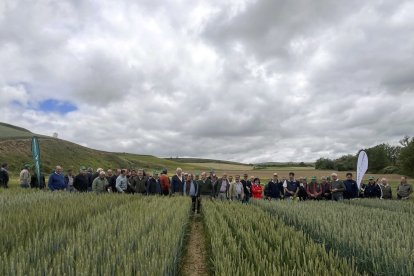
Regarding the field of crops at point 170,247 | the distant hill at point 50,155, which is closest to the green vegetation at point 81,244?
the field of crops at point 170,247

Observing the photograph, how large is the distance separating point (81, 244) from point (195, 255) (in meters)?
3.70

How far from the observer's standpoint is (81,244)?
541cm

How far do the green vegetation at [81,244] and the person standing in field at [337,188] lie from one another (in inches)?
348

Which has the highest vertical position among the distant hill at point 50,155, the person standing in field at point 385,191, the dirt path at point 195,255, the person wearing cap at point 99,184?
the distant hill at point 50,155

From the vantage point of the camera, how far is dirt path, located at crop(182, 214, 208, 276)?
7.12 metres

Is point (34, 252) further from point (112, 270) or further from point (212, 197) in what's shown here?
point (212, 197)

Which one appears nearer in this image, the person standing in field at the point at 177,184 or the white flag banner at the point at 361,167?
the person standing in field at the point at 177,184

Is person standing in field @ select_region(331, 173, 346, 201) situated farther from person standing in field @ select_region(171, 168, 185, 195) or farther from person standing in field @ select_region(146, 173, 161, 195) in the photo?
person standing in field @ select_region(146, 173, 161, 195)

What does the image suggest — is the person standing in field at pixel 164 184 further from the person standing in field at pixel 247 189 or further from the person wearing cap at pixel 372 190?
the person wearing cap at pixel 372 190

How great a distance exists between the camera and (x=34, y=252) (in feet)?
16.1

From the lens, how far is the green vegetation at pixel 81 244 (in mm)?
4246

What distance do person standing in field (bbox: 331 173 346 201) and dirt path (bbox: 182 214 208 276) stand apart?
7046 mm

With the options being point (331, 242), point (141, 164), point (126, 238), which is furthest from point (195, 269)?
point (141, 164)

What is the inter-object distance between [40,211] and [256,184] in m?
11.5
